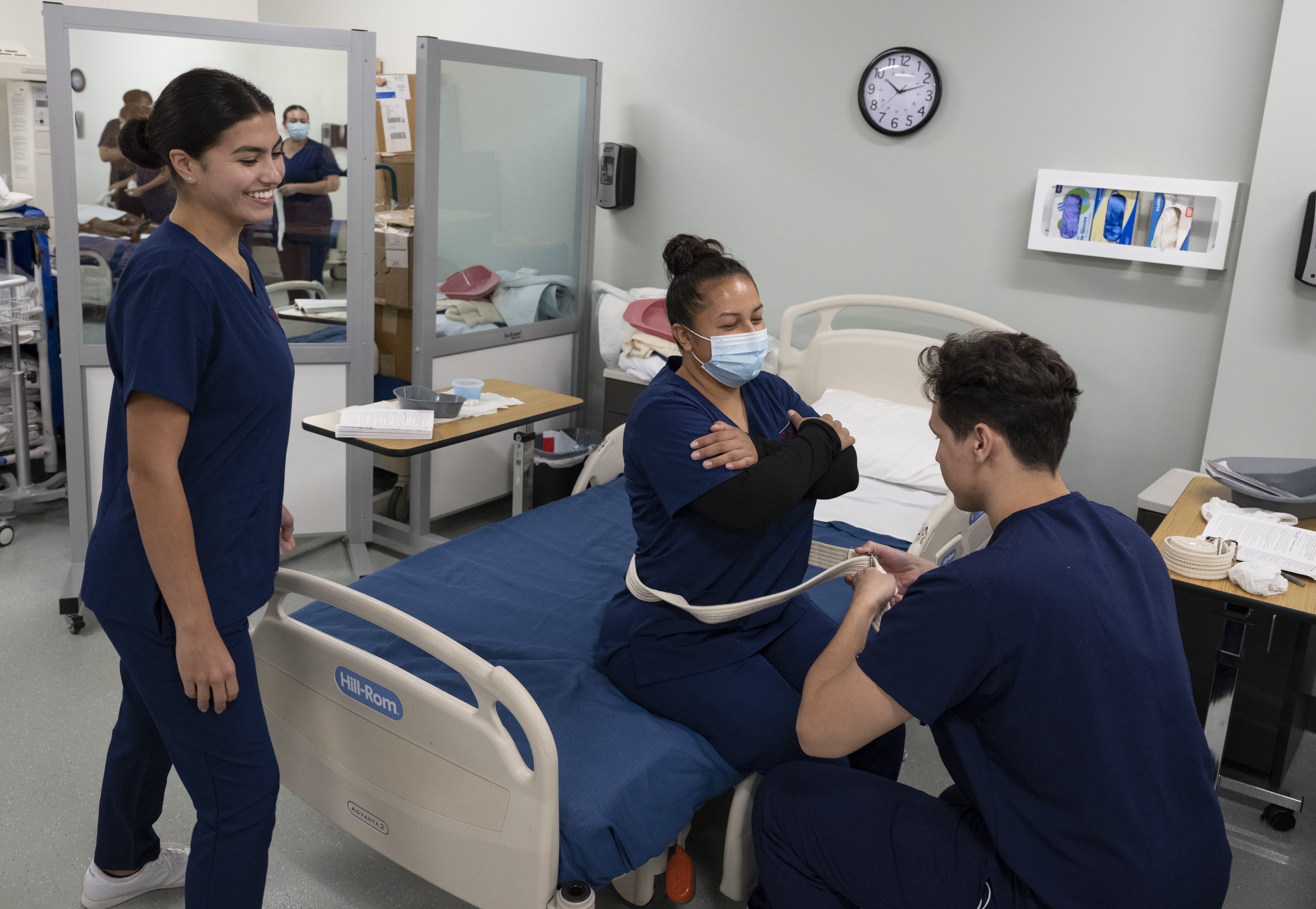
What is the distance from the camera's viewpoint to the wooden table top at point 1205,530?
7.09ft

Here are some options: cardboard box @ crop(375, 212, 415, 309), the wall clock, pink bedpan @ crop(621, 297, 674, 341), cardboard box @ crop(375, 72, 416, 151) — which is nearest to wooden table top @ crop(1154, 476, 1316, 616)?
the wall clock

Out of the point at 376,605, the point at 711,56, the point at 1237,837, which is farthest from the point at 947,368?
the point at 711,56

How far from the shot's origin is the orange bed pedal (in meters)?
2.13

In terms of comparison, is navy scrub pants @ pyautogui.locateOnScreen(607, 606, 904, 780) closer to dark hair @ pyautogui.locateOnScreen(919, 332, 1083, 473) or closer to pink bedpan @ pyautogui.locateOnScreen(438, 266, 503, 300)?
dark hair @ pyautogui.locateOnScreen(919, 332, 1083, 473)

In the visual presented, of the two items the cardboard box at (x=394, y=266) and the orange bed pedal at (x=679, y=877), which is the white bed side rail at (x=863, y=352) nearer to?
the cardboard box at (x=394, y=266)

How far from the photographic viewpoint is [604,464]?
352cm

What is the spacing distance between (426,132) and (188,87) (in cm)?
207

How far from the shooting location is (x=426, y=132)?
3.57m

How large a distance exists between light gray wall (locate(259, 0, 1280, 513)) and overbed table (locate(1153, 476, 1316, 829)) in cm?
63

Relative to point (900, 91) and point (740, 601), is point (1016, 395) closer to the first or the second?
point (740, 601)

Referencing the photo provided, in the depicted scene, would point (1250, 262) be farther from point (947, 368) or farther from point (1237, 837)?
point (947, 368)

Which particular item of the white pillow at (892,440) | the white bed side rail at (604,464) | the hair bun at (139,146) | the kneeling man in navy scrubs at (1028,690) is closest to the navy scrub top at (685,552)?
the kneeling man in navy scrubs at (1028,690)

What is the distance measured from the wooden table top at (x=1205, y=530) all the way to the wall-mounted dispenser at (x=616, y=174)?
247 cm

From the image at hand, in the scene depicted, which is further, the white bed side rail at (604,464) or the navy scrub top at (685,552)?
the white bed side rail at (604,464)
